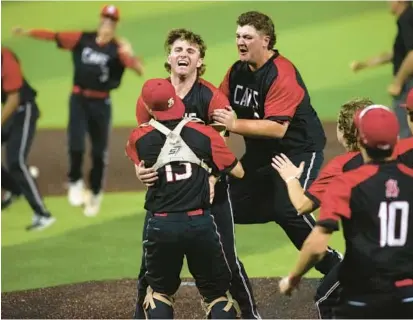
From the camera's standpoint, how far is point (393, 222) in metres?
4.54

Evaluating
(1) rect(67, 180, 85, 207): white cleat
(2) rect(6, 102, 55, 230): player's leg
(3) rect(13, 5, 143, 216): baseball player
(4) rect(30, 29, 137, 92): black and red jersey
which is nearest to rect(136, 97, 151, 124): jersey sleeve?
(2) rect(6, 102, 55, 230): player's leg

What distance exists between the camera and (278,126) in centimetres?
629

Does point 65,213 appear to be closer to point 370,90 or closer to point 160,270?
point 160,270

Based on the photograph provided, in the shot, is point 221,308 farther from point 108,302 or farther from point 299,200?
point 108,302

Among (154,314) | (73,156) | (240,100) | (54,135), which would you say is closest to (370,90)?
(54,135)

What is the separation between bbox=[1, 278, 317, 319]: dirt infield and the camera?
6.71 meters

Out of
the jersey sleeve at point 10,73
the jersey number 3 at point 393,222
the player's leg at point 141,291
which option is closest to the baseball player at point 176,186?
the player's leg at point 141,291

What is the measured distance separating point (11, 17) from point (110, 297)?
13.0 metres

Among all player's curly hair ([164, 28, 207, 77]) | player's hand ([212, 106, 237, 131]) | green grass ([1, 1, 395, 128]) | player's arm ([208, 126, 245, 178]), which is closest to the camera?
player's arm ([208, 126, 245, 178])

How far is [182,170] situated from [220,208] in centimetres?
84

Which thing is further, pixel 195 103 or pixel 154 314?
pixel 195 103

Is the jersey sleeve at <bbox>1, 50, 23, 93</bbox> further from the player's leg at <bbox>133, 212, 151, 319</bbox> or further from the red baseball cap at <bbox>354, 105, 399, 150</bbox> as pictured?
the red baseball cap at <bbox>354, 105, 399, 150</bbox>

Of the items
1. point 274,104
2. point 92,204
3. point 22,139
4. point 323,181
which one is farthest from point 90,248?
point 323,181

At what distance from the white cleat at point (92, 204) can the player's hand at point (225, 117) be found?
447cm
